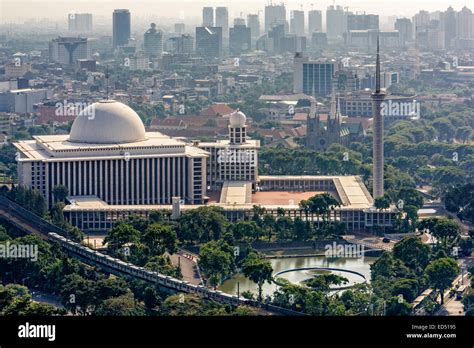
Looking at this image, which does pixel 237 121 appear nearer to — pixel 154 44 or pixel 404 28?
pixel 154 44

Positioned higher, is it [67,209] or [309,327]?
[309,327]

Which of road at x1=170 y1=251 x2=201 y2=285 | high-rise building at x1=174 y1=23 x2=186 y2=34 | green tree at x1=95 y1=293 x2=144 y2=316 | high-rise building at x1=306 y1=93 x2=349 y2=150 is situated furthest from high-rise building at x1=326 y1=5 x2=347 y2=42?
green tree at x1=95 y1=293 x2=144 y2=316

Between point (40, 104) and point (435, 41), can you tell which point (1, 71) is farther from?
point (435, 41)

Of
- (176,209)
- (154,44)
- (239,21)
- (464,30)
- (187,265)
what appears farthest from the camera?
(239,21)

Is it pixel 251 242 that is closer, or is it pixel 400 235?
pixel 251 242

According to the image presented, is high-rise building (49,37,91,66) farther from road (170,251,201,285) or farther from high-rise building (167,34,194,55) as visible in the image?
road (170,251,201,285)

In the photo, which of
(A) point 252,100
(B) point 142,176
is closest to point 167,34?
(A) point 252,100

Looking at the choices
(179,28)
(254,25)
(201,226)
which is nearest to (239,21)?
(254,25)
